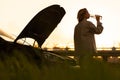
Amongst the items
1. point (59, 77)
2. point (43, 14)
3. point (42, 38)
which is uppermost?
point (43, 14)

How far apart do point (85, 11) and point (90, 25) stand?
0.86 feet

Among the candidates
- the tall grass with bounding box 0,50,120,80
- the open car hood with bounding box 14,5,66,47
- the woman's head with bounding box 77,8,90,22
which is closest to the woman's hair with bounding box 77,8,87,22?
the woman's head with bounding box 77,8,90,22

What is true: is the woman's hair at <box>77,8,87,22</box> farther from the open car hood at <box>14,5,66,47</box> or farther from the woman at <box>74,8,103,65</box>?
the open car hood at <box>14,5,66,47</box>

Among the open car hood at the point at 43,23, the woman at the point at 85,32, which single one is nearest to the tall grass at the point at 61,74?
the open car hood at the point at 43,23

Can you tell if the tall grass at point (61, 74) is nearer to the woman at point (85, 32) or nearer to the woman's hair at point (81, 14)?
the woman at point (85, 32)

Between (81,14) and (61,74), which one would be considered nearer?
(61,74)

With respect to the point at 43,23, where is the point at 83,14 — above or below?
above

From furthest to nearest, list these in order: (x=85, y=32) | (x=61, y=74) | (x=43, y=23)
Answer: (x=85, y=32) < (x=43, y=23) < (x=61, y=74)

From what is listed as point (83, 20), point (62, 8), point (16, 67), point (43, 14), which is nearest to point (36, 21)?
point (43, 14)

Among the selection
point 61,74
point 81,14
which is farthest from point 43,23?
point 61,74

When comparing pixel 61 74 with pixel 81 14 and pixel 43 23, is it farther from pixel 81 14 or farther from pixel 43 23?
pixel 81 14

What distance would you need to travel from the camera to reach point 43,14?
459 cm

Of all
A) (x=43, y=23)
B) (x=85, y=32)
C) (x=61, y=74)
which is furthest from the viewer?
(x=85, y=32)

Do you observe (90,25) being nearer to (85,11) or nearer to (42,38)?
(85,11)
